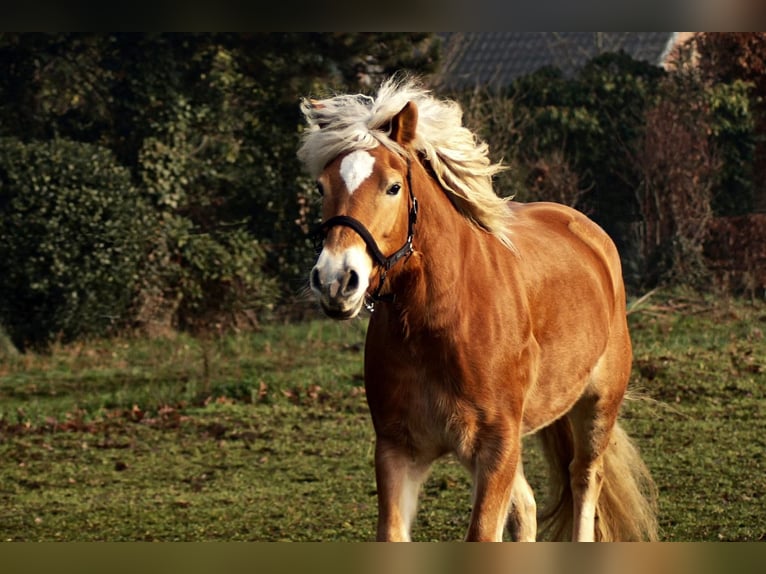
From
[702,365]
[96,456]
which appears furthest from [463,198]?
[702,365]

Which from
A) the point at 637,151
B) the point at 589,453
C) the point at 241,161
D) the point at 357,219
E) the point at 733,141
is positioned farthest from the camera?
the point at 733,141

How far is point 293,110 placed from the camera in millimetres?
11203

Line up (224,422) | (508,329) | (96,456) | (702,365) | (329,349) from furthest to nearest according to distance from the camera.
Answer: (329,349), (702,365), (224,422), (96,456), (508,329)

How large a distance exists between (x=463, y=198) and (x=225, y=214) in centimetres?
735

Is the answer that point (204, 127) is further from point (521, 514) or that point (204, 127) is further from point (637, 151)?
point (521, 514)

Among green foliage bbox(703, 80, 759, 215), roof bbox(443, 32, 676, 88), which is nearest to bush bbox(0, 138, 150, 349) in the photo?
roof bbox(443, 32, 676, 88)

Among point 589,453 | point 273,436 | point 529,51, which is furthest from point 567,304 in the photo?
point 529,51

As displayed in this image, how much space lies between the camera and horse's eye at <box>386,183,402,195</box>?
3.81 m

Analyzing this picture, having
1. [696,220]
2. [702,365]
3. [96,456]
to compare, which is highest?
[696,220]

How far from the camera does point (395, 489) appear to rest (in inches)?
157

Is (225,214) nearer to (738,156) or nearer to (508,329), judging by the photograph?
(738,156)

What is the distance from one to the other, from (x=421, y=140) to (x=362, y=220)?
0.53 metres

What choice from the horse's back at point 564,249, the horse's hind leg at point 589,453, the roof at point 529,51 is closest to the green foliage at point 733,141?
the roof at point 529,51

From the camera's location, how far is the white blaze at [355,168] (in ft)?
12.3
